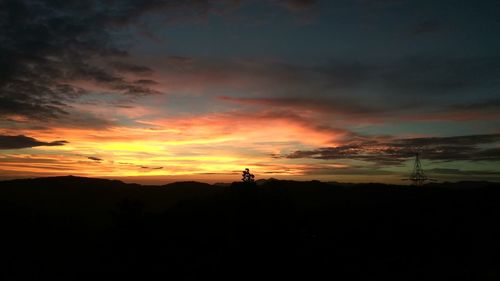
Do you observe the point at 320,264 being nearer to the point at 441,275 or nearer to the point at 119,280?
the point at 441,275

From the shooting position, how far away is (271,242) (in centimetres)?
4331

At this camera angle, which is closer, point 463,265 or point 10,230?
point 463,265

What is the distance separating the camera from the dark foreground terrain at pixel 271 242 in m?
43.4

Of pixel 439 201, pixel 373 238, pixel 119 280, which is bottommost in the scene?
pixel 119 280

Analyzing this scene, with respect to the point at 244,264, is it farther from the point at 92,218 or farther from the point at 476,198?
the point at 92,218

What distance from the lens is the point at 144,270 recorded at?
55750 millimetres

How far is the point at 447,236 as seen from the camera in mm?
60125

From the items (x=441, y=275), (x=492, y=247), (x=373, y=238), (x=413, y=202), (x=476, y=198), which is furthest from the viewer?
(x=413, y=202)

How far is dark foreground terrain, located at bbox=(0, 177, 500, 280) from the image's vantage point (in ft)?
143

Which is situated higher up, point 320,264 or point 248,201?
point 248,201

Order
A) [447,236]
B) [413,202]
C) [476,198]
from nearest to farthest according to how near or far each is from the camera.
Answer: [447,236] < [476,198] < [413,202]

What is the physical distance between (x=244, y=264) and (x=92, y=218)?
129944 mm

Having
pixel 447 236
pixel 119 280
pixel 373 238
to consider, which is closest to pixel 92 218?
pixel 119 280

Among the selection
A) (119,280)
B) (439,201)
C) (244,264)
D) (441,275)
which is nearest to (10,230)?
(119,280)
